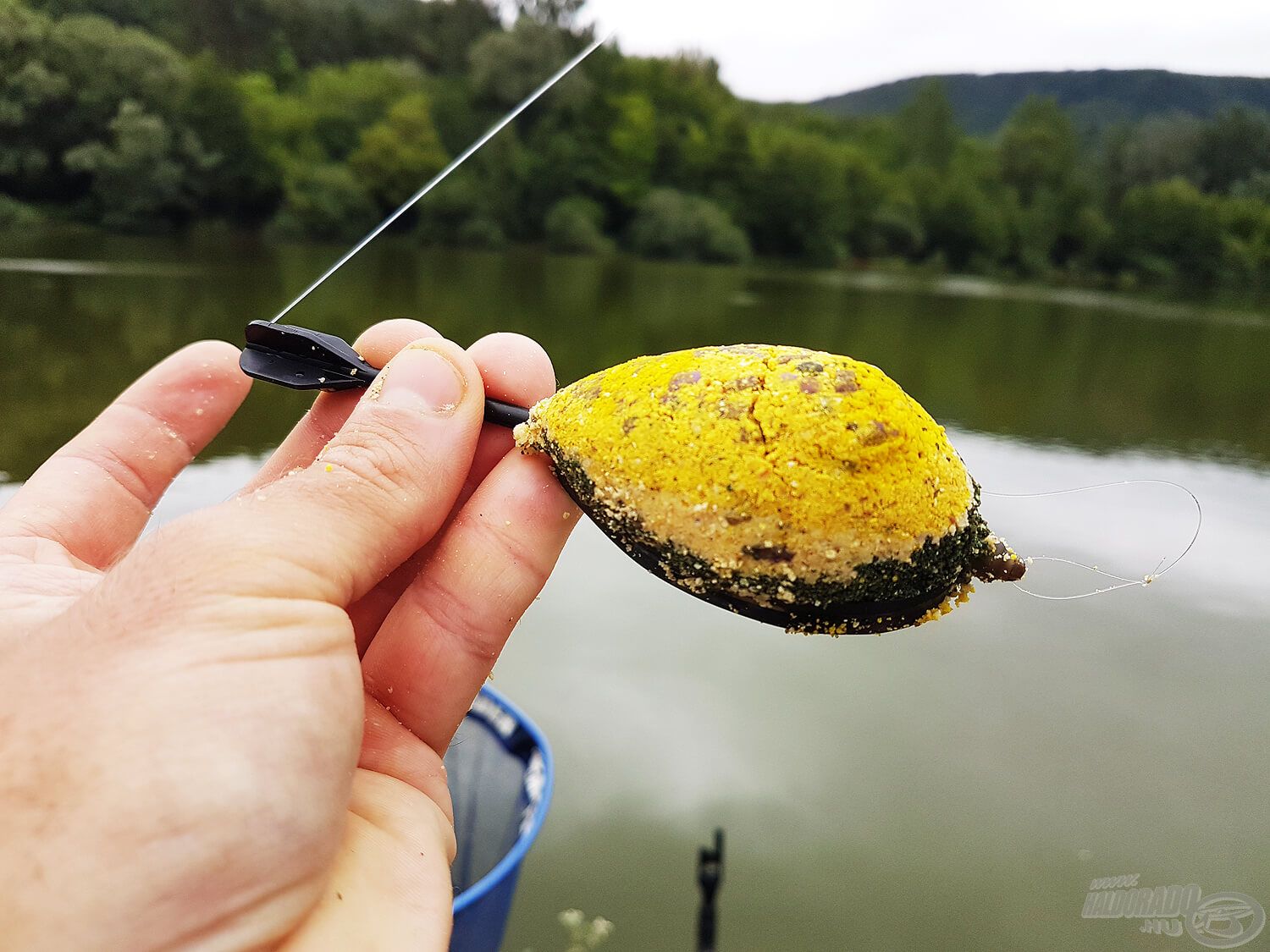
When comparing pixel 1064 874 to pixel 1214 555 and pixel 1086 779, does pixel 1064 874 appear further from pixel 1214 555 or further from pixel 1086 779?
pixel 1214 555

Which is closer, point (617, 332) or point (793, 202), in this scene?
point (617, 332)

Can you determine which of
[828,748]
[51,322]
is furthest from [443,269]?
[51,322]

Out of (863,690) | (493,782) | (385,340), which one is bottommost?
(863,690)

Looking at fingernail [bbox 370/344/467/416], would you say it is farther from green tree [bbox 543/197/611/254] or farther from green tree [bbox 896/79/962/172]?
green tree [bbox 896/79/962/172]

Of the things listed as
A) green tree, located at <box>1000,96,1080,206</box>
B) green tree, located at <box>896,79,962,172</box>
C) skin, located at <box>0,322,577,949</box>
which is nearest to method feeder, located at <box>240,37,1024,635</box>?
skin, located at <box>0,322,577,949</box>

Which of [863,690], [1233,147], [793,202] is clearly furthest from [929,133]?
[863,690]

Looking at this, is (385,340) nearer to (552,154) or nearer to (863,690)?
(552,154)
